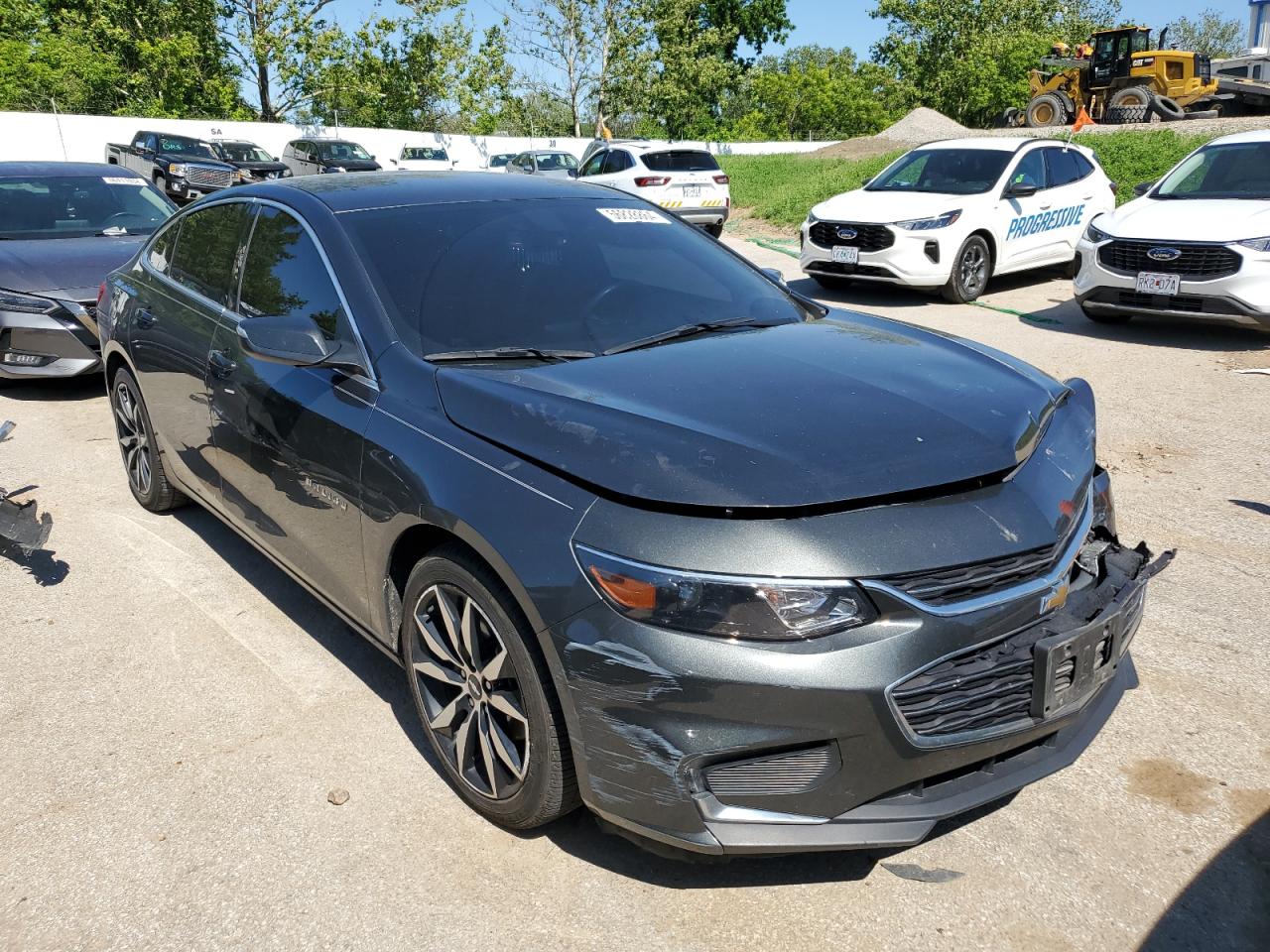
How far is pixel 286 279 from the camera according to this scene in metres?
3.61

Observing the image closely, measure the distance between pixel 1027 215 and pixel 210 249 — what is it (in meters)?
9.52

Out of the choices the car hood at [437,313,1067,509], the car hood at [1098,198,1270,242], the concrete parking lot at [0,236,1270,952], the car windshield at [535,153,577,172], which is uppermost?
the car windshield at [535,153,577,172]

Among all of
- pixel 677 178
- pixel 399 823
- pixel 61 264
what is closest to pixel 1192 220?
pixel 399 823

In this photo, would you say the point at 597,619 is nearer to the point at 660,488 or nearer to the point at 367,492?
the point at 660,488

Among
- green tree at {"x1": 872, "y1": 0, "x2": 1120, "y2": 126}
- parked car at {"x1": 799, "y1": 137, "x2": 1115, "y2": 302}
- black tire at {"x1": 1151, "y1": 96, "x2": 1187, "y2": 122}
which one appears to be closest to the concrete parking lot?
parked car at {"x1": 799, "y1": 137, "x2": 1115, "y2": 302}

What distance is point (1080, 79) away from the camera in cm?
2800

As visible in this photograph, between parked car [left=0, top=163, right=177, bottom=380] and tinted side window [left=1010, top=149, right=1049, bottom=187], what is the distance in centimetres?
869

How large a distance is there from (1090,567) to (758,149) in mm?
47981

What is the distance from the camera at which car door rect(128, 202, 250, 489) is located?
13.4 feet

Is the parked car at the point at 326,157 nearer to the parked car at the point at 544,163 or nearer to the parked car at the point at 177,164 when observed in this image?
the parked car at the point at 177,164

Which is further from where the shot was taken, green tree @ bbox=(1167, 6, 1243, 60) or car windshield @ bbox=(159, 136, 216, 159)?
green tree @ bbox=(1167, 6, 1243, 60)

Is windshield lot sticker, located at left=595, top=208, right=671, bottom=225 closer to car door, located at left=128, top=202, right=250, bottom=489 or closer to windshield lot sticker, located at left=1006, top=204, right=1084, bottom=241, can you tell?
car door, located at left=128, top=202, right=250, bottom=489

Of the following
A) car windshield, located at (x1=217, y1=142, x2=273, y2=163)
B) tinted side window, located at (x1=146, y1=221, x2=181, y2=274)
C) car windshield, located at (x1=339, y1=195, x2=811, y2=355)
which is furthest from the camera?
car windshield, located at (x1=217, y1=142, x2=273, y2=163)

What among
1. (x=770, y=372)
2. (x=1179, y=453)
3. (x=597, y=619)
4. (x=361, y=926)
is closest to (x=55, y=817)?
(x=361, y=926)
